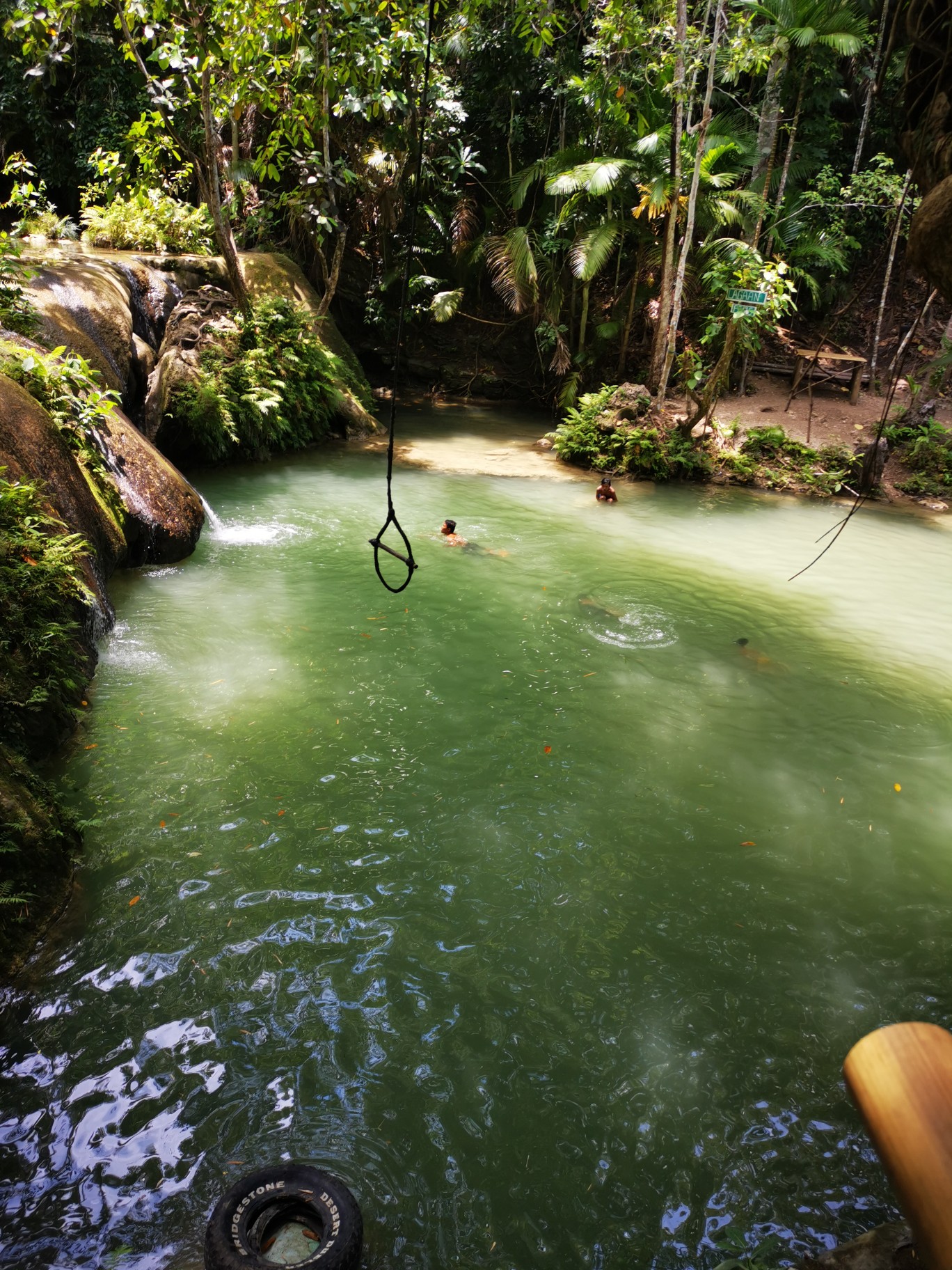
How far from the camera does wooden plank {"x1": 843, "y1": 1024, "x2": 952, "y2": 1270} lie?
1339 mm

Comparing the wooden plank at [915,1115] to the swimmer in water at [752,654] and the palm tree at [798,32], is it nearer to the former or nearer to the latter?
the swimmer in water at [752,654]

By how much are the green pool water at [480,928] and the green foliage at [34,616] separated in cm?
43

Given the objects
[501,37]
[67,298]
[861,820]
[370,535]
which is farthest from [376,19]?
[861,820]

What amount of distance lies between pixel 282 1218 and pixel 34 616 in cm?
383

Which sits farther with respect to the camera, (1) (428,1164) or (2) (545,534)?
(2) (545,534)

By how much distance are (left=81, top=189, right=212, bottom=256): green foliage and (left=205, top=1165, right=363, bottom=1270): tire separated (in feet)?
48.5

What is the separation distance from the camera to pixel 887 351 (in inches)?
684

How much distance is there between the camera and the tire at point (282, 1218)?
2258 mm

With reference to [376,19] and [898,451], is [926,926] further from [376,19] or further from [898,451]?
[898,451]

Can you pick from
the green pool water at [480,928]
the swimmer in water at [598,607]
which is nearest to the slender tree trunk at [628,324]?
the swimmer in water at [598,607]

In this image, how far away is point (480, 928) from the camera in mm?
3820

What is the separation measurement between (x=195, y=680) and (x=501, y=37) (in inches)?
673

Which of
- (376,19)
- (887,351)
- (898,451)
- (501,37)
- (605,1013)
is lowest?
(605,1013)

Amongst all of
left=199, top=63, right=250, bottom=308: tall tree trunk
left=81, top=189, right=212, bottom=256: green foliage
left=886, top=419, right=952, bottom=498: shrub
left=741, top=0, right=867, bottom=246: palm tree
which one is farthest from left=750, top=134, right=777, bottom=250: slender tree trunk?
left=81, top=189, right=212, bottom=256: green foliage
